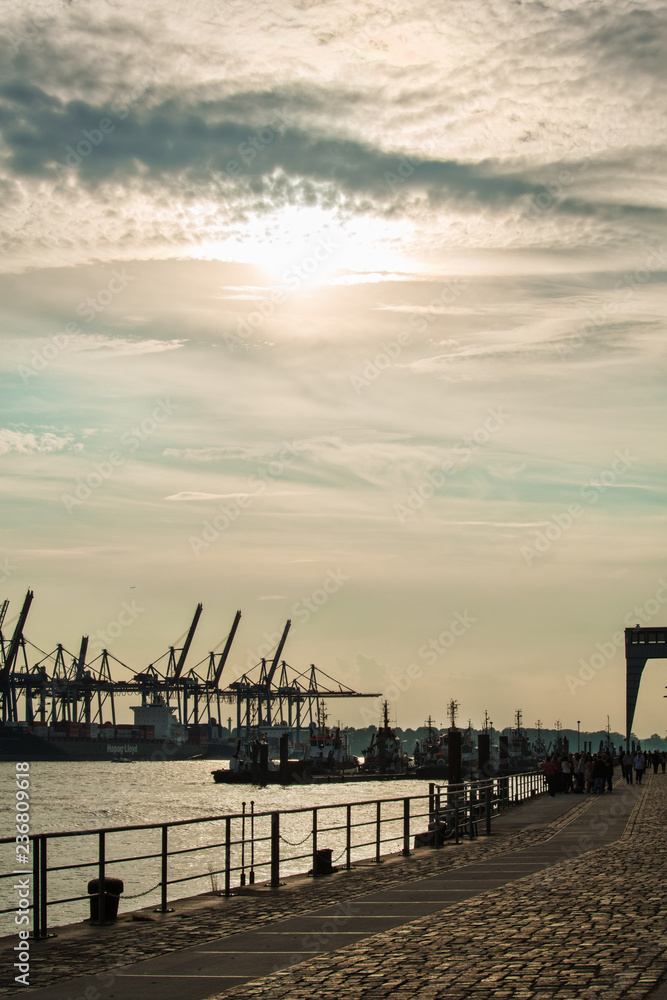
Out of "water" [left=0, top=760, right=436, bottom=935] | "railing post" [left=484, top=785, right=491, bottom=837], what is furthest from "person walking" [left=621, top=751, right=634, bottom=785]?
"railing post" [left=484, top=785, right=491, bottom=837]

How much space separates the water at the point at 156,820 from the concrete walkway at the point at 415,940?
4.51 ft

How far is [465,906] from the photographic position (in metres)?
12.4

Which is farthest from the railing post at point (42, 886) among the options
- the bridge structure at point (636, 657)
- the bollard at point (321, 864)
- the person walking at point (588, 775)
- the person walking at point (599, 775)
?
the bridge structure at point (636, 657)

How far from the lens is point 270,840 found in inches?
798

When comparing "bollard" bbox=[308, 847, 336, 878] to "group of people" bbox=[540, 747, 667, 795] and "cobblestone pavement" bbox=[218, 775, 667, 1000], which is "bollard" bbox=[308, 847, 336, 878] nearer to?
"cobblestone pavement" bbox=[218, 775, 667, 1000]

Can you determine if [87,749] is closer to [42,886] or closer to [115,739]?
[115,739]

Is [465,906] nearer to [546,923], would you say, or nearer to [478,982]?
[546,923]

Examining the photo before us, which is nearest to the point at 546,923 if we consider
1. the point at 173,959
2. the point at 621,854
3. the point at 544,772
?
the point at 173,959

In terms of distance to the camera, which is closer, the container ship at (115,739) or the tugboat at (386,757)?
the tugboat at (386,757)

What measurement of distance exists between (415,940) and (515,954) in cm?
120

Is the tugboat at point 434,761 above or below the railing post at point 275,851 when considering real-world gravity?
below

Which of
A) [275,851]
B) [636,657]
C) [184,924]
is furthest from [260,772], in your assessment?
[184,924]

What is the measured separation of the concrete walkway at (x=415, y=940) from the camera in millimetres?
8133

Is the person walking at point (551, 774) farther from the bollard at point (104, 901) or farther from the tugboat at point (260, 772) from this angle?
the tugboat at point (260, 772)
